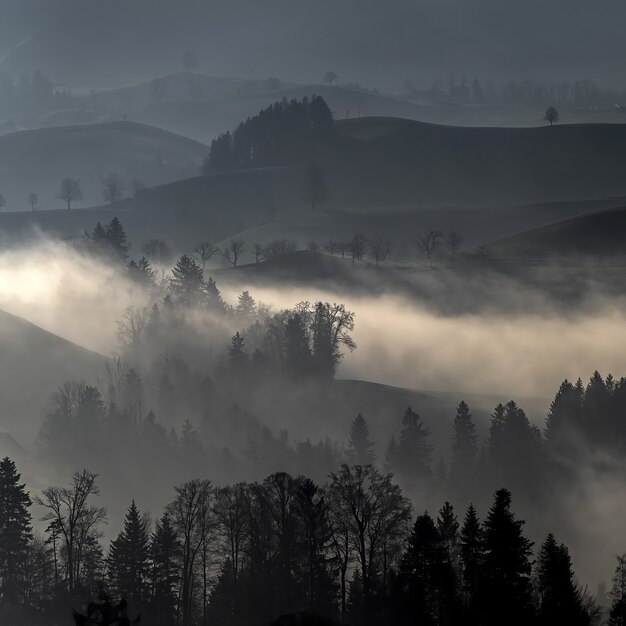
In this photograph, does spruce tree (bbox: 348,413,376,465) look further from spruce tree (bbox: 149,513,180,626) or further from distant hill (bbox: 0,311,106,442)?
spruce tree (bbox: 149,513,180,626)

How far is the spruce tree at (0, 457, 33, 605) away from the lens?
236 ft

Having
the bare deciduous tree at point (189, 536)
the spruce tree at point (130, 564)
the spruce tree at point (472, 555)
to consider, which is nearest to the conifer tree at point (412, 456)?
the bare deciduous tree at point (189, 536)

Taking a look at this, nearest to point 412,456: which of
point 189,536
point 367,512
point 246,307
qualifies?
point 189,536

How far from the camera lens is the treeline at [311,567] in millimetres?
59688

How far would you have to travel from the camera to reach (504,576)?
59.5 meters

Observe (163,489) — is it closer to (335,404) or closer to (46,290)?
(335,404)

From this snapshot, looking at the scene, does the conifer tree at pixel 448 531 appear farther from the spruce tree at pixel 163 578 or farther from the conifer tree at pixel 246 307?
the conifer tree at pixel 246 307

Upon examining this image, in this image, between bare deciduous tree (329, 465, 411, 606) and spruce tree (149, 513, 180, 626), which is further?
bare deciduous tree (329, 465, 411, 606)

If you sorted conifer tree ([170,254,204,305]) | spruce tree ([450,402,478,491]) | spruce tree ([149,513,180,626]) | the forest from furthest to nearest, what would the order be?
conifer tree ([170,254,204,305]), spruce tree ([450,402,478,491]), spruce tree ([149,513,180,626]), the forest

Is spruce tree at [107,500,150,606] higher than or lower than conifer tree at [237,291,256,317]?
lower

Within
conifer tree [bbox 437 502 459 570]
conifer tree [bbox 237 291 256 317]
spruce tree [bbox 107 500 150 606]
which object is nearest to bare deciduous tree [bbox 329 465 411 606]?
conifer tree [bbox 437 502 459 570]

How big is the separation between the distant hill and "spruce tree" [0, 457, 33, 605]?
51.3 metres

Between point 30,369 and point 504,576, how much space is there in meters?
93.7

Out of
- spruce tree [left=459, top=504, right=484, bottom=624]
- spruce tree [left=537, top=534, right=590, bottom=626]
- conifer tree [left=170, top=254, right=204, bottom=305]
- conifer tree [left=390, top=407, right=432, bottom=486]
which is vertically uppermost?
conifer tree [left=170, top=254, right=204, bottom=305]
